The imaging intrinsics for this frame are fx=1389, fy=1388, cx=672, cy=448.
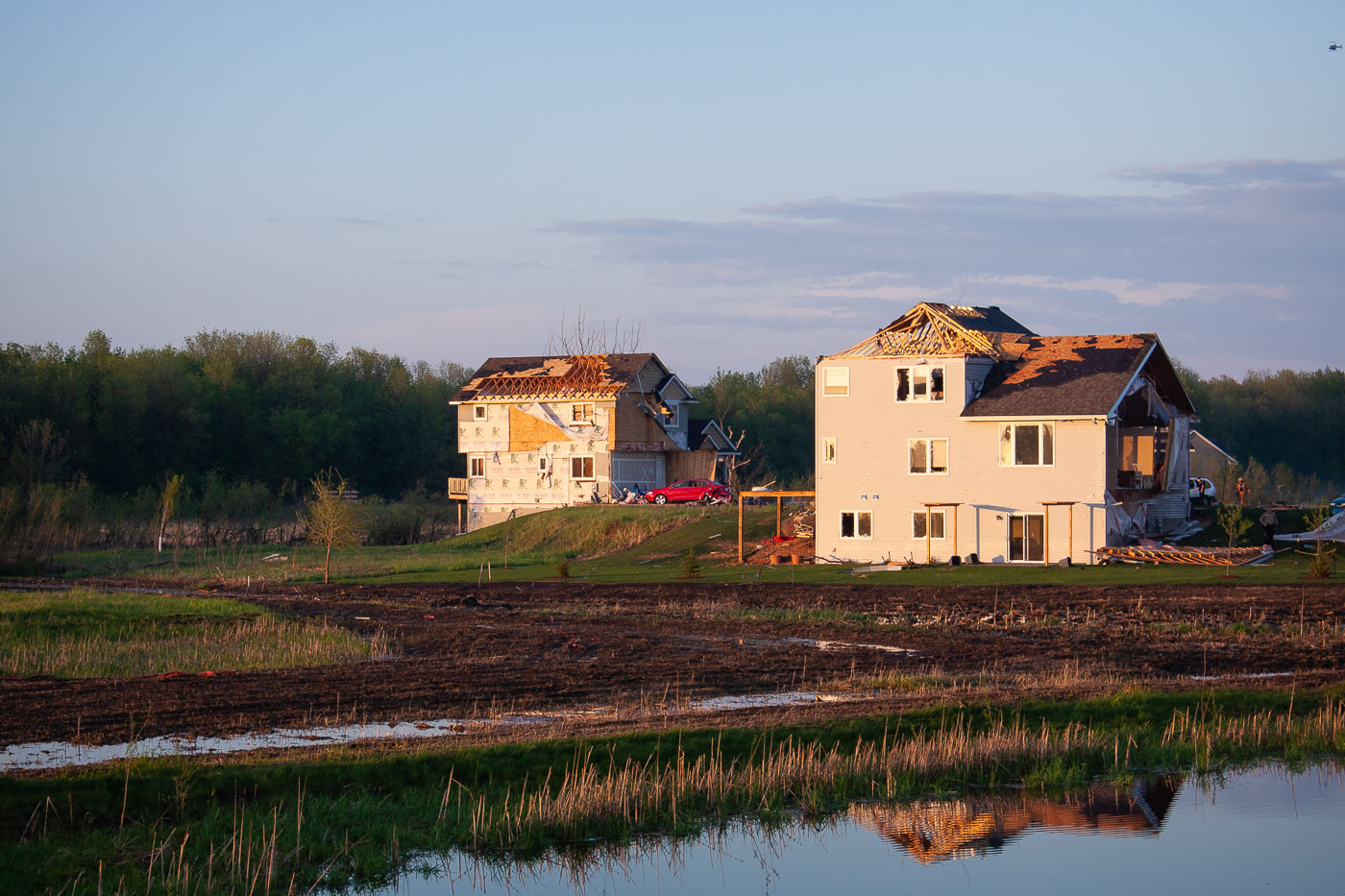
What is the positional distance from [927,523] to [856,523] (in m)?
2.81

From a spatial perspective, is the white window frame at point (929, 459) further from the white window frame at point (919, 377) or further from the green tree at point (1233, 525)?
the green tree at point (1233, 525)

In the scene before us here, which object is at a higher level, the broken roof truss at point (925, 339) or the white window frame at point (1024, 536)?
the broken roof truss at point (925, 339)

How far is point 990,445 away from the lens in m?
46.7

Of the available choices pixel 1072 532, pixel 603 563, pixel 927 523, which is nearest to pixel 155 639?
pixel 927 523

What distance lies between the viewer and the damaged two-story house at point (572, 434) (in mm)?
73125

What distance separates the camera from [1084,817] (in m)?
14.4

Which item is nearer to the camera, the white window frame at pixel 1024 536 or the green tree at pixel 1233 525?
the green tree at pixel 1233 525

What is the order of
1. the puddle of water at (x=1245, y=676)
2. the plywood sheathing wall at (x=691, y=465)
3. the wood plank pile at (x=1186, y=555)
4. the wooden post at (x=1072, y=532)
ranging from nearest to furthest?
1. the puddle of water at (x=1245, y=676)
2. the wood plank pile at (x=1186, y=555)
3. the wooden post at (x=1072, y=532)
4. the plywood sheathing wall at (x=691, y=465)

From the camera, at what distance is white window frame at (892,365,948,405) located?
47781mm

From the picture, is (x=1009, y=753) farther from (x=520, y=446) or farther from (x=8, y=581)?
(x=520, y=446)

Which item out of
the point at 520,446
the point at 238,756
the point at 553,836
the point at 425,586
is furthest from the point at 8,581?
the point at 553,836

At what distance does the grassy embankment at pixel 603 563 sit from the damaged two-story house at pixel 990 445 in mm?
1724

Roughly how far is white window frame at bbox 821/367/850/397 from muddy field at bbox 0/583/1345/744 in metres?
11.6

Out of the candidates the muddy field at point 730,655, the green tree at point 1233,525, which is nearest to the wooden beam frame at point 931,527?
the muddy field at point 730,655
